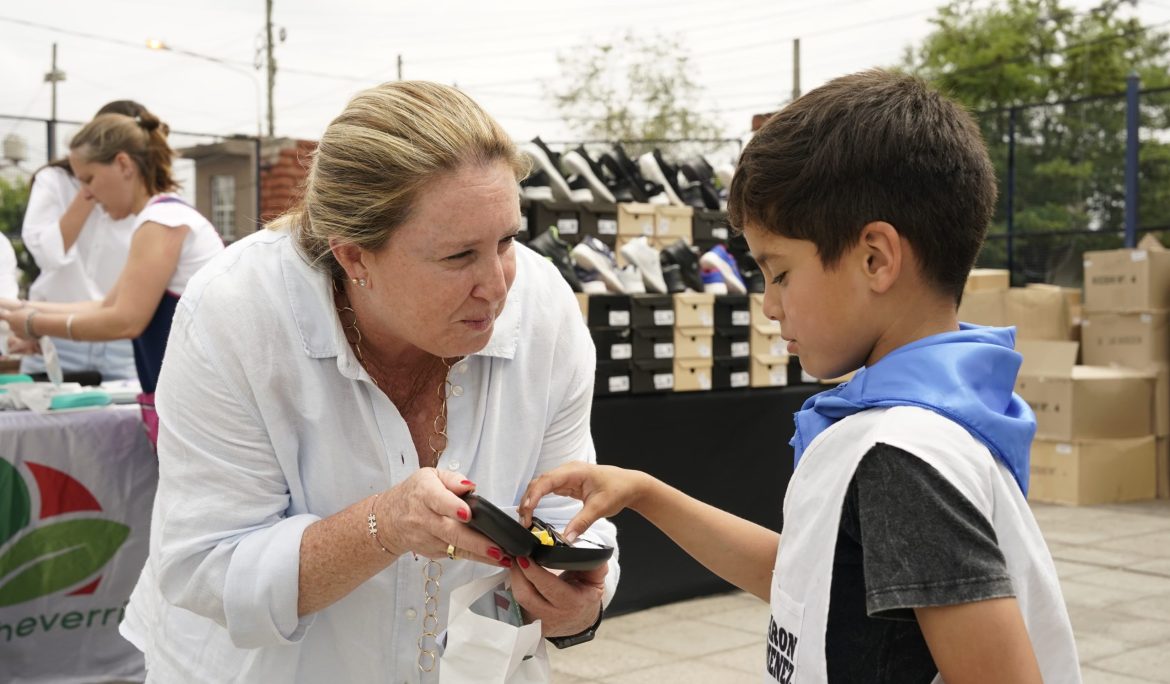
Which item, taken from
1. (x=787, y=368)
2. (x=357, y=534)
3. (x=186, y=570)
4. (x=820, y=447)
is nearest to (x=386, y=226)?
(x=357, y=534)

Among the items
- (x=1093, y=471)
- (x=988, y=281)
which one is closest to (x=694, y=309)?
(x=1093, y=471)

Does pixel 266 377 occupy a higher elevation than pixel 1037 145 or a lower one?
lower

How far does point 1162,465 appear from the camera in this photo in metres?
7.22

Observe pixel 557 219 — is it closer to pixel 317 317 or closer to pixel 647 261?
pixel 647 261

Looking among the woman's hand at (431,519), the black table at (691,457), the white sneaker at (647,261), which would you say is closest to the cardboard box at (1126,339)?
the black table at (691,457)

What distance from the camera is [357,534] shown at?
4.97 feet

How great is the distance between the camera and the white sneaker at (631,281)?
4.51 metres

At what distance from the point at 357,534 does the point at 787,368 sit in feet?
11.8

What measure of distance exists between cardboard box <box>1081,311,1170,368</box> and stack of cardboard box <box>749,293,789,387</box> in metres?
3.54

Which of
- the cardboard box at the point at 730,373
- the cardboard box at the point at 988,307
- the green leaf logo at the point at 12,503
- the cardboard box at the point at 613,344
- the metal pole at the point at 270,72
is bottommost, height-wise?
the green leaf logo at the point at 12,503

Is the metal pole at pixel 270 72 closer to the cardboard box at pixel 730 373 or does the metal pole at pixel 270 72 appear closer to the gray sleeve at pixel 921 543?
the cardboard box at pixel 730 373

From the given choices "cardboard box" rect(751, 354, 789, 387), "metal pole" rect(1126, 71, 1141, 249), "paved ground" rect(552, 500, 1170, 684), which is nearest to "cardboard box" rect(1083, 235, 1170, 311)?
"metal pole" rect(1126, 71, 1141, 249)

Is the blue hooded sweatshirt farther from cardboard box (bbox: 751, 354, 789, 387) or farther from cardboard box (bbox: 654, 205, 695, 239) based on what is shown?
cardboard box (bbox: 654, 205, 695, 239)

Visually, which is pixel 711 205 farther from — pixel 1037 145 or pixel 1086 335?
pixel 1037 145
